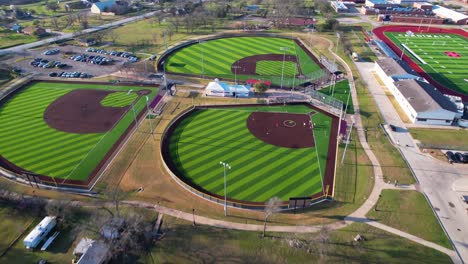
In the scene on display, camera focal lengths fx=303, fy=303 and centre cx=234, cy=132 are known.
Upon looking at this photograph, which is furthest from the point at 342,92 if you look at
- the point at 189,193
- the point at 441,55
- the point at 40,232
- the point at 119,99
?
the point at 40,232

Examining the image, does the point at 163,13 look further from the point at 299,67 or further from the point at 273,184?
the point at 273,184

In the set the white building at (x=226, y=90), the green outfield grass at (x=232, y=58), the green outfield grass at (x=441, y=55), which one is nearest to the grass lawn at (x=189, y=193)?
the white building at (x=226, y=90)

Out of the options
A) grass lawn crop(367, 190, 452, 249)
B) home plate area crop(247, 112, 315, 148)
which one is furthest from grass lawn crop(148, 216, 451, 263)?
home plate area crop(247, 112, 315, 148)

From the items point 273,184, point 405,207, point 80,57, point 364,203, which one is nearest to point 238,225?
point 273,184

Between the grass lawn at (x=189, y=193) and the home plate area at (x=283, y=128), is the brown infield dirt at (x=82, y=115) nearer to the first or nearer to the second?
the grass lawn at (x=189, y=193)

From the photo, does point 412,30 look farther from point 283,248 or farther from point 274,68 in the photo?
point 283,248

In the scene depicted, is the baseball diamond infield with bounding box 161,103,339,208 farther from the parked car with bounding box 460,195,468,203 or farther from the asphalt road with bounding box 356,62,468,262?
the parked car with bounding box 460,195,468,203
